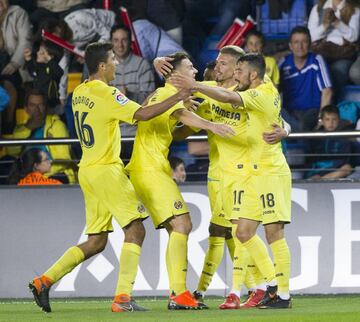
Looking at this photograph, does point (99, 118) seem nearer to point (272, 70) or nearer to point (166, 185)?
point (166, 185)

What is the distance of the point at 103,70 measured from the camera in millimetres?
11359

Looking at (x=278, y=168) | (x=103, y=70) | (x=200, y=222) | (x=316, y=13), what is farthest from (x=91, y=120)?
(x=316, y=13)

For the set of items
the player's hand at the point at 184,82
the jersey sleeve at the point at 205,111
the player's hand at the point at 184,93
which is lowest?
the jersey sleeve at the point at 205,111

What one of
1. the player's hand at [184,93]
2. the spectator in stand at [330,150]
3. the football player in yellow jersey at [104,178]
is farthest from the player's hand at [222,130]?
the spectator in stand at [330,150]

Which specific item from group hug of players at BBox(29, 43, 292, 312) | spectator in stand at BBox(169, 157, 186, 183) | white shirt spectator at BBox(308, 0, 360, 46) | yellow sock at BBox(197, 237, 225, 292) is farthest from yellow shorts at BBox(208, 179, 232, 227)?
white shirt spectator at BBox(308, 0, 360, 46)

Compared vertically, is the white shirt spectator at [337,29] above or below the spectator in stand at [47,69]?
above

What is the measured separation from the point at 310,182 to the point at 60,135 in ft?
10.8

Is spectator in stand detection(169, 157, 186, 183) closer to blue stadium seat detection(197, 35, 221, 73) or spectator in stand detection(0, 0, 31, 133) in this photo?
blue stadium seat detection(197, 35, 221, 73)

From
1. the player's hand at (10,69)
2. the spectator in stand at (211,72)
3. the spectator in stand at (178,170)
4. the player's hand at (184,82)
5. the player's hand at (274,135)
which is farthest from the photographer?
the player's hand at (10,69)

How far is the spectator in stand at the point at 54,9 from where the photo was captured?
54.1 ft

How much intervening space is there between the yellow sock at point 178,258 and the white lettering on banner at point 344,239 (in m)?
3.03

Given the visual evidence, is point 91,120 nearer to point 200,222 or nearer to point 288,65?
point 200,222

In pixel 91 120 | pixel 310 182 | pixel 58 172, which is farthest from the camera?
pixel 58 172

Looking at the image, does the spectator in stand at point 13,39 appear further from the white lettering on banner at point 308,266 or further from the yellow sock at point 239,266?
the yellow sock at point 239,266
